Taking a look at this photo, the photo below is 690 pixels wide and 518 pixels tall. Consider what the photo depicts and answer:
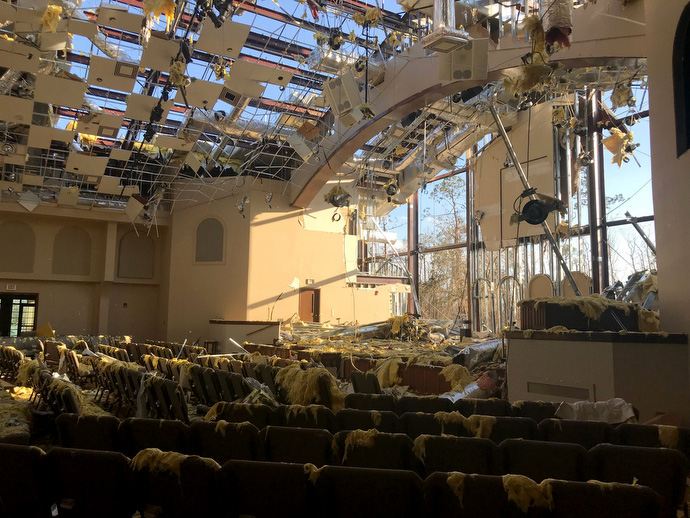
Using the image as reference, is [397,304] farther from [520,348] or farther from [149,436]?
[149,436]

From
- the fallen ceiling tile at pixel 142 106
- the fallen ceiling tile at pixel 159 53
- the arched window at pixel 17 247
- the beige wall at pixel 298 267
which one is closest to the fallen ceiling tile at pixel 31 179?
the arched window at pixel 17 247

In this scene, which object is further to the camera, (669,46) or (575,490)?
(669,46)

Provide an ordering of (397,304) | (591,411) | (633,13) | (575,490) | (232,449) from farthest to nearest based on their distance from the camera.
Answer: (397,304) → (633,13) → (591,411) → (232,449) → (575,490)

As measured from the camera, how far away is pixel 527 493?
228 cm

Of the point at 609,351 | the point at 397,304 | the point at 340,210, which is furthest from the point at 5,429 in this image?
the point at 397,304

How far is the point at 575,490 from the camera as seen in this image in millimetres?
2295

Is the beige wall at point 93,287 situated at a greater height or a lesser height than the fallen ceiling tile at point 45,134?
lesser

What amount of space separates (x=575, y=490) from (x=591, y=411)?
251 cm

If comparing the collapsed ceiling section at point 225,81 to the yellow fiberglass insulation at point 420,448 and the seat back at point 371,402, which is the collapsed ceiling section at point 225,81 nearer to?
the seat back at point 371,402

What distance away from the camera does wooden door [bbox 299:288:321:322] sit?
17656mm

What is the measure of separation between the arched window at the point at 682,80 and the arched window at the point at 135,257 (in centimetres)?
1767

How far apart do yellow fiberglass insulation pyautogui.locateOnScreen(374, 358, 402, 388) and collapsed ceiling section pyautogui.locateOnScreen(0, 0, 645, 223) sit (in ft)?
14.2

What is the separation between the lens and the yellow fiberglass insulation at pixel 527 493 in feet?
7.45

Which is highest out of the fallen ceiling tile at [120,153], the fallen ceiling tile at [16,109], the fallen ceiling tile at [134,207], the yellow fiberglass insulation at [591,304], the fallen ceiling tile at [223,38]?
the fallen ceiling tile at [223,38]
